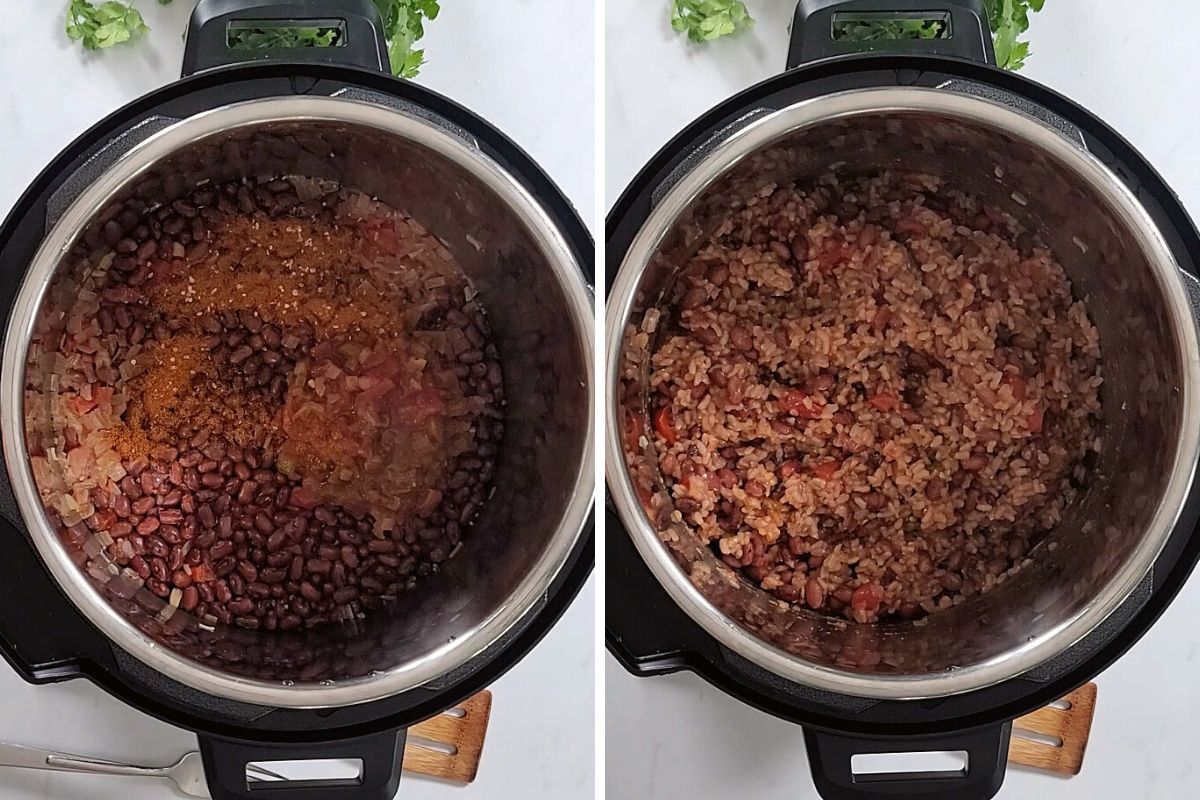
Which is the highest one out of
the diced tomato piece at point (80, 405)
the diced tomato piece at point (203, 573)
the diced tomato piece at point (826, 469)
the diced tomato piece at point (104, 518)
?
the diced tomato piece at point (80, 405)

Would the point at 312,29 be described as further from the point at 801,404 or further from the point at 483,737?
the point at 483,737

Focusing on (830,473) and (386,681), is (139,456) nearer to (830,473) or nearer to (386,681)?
(386,681)

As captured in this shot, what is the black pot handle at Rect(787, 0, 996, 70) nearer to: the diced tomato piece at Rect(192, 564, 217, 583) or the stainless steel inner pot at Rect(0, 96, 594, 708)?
the stainless steel inner pot at Rect(0, 96, 594, 708)

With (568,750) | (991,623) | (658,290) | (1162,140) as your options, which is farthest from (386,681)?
(1162,140)

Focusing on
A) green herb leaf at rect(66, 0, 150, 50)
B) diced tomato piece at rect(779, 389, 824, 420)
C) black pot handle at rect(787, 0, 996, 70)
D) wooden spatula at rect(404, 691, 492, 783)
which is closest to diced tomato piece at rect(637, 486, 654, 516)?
diced tomato piece at rect(779, 389, 824, 420)

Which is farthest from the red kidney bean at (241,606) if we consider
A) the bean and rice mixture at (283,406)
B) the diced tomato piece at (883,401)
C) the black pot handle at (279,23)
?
the diced tomato piece at (883,401)

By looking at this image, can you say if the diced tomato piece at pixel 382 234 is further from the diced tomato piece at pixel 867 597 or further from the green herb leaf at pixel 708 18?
the diced tomato piece at pixel 867 597
